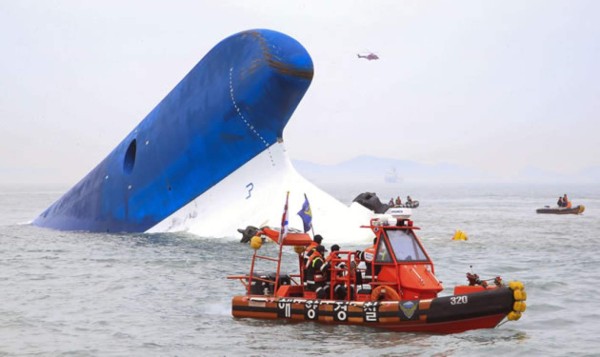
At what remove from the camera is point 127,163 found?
42344 mm

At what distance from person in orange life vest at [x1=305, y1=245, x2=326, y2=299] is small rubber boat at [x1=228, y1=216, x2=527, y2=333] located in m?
0.06

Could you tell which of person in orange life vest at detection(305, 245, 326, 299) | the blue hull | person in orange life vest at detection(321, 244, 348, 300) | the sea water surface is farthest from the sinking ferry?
person in orange life vest at detection(321, 244, 348, 300)

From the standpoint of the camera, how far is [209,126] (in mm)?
36062

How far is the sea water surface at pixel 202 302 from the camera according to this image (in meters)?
15.9

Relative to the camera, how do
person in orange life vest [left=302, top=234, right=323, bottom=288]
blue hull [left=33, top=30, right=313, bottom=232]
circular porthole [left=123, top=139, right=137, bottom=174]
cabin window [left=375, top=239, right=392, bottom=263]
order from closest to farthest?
1. cabin window [left=375, top=239, right=392, bottom=263]
2. person in orange life vest [left=302, top=234, right=323, bottom=288]
3. blue hull [left=33, top=30, right=313, bottom=232]
4. circular porthole [left=123, top=139, right=137, bottom=174]

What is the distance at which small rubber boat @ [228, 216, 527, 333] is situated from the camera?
15.8 metres

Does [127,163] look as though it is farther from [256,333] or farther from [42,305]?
[256,333]

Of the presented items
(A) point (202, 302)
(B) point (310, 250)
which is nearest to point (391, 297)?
(B) point (310, 250)

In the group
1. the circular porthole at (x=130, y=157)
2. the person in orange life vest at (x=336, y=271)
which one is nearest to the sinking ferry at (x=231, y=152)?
the circular porthole at (x=130, y=157)

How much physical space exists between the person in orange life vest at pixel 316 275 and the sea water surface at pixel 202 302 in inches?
34.0

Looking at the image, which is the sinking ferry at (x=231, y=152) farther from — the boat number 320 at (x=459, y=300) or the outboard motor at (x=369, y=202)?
the boat number 320 at (x=459, y=300)

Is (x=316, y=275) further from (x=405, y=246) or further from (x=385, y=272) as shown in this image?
(x=405, y=246)

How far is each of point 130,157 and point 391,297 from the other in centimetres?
2850

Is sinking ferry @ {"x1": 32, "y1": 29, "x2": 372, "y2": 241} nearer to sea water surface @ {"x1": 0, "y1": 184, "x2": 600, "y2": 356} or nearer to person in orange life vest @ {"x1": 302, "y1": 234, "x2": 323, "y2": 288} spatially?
sea water surface @ {"x1": 0, "y1": 184, "x2": 600, "y2": 356}
